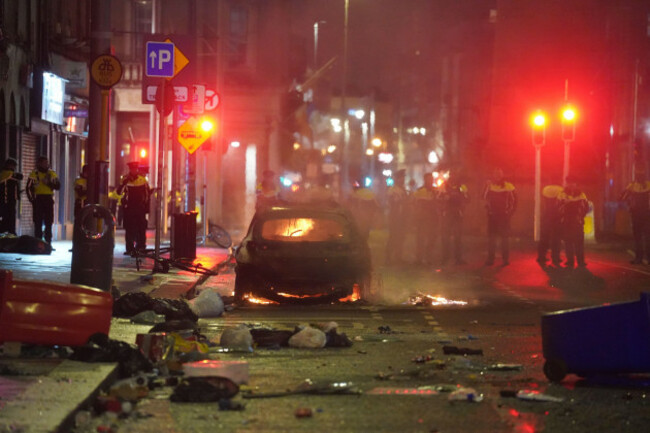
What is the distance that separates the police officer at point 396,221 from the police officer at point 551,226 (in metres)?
3.01

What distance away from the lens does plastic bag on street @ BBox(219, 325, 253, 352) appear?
404 inches

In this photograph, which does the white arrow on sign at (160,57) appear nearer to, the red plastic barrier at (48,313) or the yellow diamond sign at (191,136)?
the yellow diamond sign at (191,136)

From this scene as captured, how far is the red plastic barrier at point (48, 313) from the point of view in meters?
8.73

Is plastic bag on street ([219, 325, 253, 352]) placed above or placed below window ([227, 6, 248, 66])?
below

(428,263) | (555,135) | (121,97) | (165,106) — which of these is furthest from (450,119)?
(165,106)

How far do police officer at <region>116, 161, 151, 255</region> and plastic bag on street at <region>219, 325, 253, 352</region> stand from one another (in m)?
11.8

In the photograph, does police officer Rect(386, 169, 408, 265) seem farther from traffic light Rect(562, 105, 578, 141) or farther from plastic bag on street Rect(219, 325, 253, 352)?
plastic bag on street Rect(219, 325, 253, 352)

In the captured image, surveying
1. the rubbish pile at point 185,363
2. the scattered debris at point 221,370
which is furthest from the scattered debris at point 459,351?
the scattered debris at point 221,370

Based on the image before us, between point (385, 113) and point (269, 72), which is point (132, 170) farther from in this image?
point (385, 113)

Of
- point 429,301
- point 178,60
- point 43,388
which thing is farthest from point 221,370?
point 178,60

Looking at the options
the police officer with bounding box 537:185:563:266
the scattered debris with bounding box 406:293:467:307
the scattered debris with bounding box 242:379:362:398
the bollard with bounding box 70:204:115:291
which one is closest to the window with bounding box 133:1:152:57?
the police officer with bounding box 537:185:563:266

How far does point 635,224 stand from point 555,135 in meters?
24.8

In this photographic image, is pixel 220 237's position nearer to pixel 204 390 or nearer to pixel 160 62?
pixel 160 62

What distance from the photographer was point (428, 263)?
24.8 meters
